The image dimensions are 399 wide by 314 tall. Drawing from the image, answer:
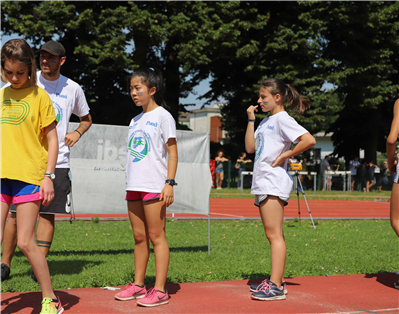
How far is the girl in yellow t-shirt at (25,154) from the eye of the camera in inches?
149

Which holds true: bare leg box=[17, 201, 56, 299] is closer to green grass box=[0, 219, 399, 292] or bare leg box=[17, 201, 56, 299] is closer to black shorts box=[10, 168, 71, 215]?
green grass box=[0, 219, 399, 292]

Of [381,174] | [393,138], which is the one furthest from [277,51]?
[393,138]

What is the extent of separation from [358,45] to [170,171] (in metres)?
26.6

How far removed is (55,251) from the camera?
734 centimetres

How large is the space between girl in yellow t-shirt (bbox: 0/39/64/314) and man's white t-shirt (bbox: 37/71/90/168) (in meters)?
1.15

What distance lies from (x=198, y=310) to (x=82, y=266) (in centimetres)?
243

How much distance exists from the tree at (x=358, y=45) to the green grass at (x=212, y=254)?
1778 cm

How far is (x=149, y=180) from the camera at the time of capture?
4492mm

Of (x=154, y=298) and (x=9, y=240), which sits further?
(x=9, y=240)

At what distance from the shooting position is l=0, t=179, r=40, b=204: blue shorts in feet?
12.4

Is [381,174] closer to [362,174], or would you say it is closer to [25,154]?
[362,174]

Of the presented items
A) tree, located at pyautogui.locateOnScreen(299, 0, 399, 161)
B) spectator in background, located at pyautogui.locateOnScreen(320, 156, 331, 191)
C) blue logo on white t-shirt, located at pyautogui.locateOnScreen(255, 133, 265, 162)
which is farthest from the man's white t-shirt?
spectator in background, located at pyautogui.locateOnScreen(320, 156, 331, 191)

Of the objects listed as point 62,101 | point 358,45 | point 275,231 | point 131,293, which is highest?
point 358,45

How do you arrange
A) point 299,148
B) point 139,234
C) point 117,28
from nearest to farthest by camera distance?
point 139,234 → point 299,148 → point 117,28
